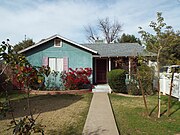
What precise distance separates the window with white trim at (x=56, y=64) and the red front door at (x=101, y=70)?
Result: 4.08m

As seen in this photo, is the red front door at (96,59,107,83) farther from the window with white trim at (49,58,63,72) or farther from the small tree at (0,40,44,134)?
the small tree at (0,40,44,134)

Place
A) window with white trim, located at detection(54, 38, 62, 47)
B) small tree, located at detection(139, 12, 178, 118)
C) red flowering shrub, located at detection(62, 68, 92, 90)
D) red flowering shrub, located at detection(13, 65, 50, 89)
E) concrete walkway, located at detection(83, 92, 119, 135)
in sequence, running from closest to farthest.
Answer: red flowering shrub, located at detection(13, 65, 50, 89) < concrete walkway, located at detection(83, 92, 119, 135) < small tree, located at detection(139, 12, 178, 118) < red flowering shrub, located at detection(62, 68, 92, 90) < window with white trim, located at detection(54, 38, 62, 47)

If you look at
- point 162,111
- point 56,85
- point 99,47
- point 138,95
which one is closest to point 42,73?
point 162,111

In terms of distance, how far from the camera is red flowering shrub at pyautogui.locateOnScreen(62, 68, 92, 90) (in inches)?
605

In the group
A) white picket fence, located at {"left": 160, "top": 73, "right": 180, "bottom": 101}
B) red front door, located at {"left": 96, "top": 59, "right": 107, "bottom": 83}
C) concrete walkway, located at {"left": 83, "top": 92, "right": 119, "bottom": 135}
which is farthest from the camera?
red front door, located at {"left": 96, "top": 59, "right": 107, "bottom": 83}

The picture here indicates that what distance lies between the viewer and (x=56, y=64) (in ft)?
55.3

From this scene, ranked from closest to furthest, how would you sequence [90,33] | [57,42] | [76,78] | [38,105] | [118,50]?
[38,105], [76,78], [57,42], [118,50], [90,33]

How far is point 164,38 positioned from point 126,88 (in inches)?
307

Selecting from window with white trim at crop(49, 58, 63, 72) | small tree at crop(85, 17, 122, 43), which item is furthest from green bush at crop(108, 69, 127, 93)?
small tree at crop(85, 17, 122, 43)

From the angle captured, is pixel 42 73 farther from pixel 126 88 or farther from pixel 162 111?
pixel 126 88

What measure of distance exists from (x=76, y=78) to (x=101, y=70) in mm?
4359

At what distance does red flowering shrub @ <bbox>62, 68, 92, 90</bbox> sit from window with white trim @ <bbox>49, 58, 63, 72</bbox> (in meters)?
0.90

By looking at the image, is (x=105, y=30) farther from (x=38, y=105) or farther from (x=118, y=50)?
(x=38, y=105)

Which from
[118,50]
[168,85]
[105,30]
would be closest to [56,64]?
[118,50]
